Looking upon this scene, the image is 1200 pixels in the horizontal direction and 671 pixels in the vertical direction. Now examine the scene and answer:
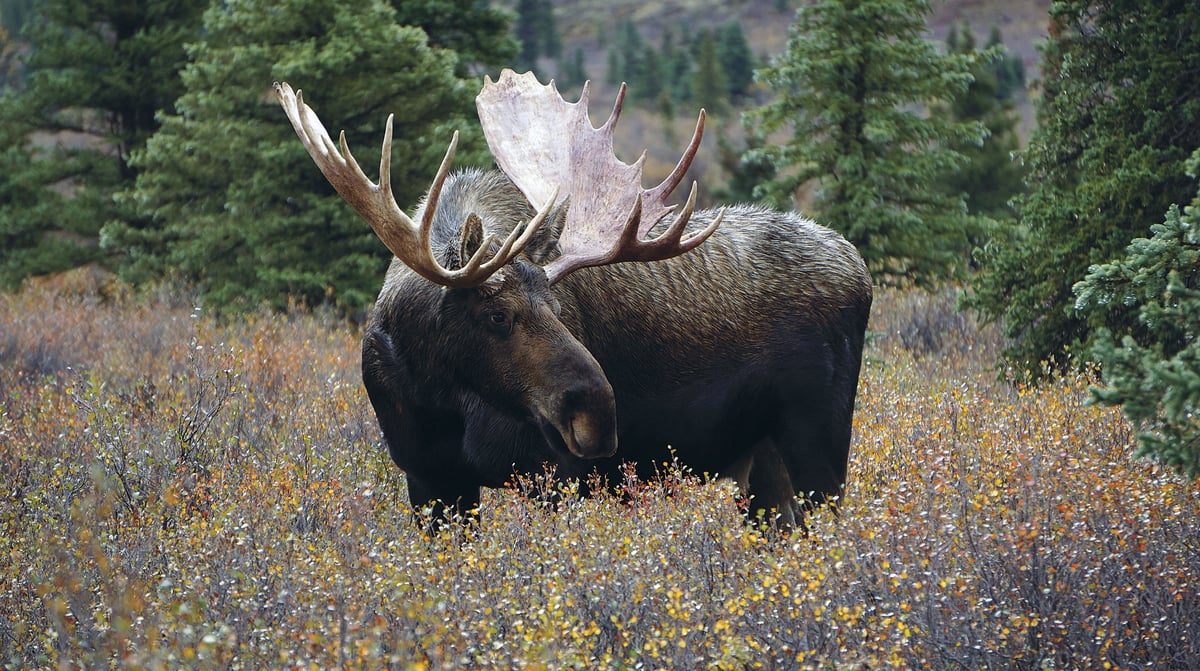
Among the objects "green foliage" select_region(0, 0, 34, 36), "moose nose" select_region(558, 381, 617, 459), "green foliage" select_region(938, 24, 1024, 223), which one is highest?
"moose nose" select_region(558, 381, 617, 459)

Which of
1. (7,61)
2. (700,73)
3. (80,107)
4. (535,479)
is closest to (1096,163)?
(535,479)

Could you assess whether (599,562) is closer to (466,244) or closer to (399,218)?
(466,244)

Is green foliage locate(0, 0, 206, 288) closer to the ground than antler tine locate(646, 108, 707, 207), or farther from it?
closer to the ground

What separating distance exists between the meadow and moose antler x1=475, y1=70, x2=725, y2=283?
3.39 ft

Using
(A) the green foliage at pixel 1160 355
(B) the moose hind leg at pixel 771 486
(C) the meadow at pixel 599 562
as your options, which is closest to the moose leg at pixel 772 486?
(B) the moose hind leg at pixel 771 486

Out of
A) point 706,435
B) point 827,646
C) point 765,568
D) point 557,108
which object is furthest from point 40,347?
point 827,646

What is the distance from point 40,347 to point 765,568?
8.05 m

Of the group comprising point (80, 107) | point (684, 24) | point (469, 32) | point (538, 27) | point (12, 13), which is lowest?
point (538, 27)

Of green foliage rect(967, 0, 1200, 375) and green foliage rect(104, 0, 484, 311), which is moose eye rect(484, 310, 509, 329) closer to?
green foliage rect(967, 0, 1200, 375)

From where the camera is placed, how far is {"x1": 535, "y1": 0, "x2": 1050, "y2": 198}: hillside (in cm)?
5053

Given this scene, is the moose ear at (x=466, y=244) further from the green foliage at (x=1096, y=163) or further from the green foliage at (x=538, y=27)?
the green foliage at (x=538, y=27)

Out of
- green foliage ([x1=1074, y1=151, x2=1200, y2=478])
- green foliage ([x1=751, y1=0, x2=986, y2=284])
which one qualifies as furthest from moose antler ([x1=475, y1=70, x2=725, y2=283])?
green foliage ([x1=751, y1=0, x2=986, y2=284])

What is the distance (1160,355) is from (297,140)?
1079cm

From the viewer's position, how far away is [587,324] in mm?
5781
